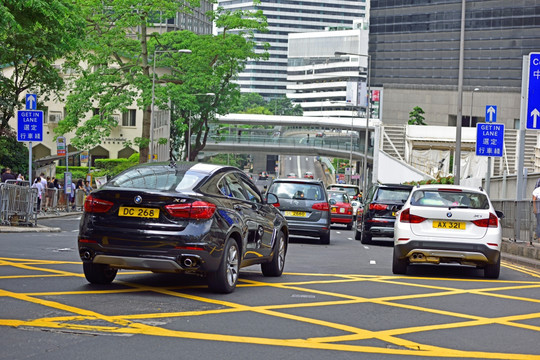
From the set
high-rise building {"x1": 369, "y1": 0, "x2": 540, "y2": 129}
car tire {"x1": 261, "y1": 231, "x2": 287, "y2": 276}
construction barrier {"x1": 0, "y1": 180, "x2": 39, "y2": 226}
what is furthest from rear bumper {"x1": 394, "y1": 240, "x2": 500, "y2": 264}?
high-rise building {"x1": 369, "y1": 0, "x2": 540, "y2": 129}

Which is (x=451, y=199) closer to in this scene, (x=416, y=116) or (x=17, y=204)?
(x=17, y=204)

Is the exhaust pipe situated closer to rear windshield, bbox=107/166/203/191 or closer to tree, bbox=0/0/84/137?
rear windshield, bbox=107/166/203/191

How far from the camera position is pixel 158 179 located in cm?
1083

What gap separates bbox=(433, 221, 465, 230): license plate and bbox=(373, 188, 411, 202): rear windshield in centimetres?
1052

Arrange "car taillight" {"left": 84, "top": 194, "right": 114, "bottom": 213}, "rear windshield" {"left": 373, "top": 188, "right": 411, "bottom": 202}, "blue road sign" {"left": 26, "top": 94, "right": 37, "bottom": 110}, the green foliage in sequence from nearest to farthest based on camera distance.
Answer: "car taillight" {"left": 84, "top": 194, "right": 114, "bottom": 213} < "rear windshield" {"left": 373, "top": 188, "right": 411, "bottom": 202} < "blue road sign" {"left": 26, "top": 94, "right": 37, "bottom": 110} < the green foliage

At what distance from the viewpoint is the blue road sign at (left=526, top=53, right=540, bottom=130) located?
22781 millimetres

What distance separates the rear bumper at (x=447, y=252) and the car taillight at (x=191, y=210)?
5278 mm

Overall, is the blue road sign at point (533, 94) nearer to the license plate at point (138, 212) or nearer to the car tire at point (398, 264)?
the car tire at point (398, 264)

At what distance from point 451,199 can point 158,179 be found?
5914 millimetres

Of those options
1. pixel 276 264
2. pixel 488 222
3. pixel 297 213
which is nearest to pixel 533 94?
pixel 297 213

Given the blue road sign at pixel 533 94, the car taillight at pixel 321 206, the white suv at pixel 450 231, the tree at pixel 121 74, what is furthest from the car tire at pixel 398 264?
the tree at pixel 121 74

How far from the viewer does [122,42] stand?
47.8 m

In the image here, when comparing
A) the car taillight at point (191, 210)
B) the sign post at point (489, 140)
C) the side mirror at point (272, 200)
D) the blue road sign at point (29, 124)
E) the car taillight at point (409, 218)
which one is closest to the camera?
the car taillight at point (191, 210)

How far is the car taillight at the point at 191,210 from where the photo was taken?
1027 cm
